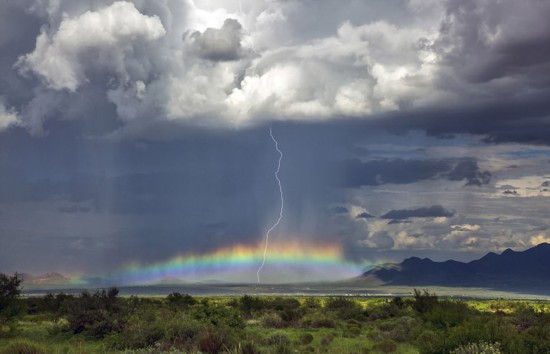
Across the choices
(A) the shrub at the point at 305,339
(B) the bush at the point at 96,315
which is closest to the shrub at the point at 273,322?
(A) the shrub at the point at 305,339

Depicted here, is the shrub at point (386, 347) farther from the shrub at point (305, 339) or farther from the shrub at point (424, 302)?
the shrub at point (424, 302)

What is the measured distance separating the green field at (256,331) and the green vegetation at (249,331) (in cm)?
6

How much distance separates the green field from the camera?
26797 millimetres

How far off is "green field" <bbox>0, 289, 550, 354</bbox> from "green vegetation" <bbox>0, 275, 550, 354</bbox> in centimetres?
6

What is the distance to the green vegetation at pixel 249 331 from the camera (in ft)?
87.9

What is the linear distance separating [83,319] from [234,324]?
12825mm

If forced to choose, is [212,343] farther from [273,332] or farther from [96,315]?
[96,315]

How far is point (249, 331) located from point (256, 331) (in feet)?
13.1

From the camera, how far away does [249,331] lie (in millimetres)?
43000

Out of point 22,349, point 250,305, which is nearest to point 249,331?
point 22,349

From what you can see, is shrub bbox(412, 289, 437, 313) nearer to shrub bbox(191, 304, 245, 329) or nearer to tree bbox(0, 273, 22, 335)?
shrub bbox(191, 304, 245, 329)

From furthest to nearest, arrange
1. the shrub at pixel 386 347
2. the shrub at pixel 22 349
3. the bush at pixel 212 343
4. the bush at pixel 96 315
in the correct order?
the bush at pixel 96 315, the shrub at pixel 386 347, the bush at pixel 212 343, the shrub at pixel 22 349

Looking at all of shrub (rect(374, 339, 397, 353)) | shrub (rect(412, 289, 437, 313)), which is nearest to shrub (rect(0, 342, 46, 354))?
shrub (rect(374, 339, 397, 353))

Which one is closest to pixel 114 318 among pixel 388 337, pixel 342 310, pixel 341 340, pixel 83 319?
pixel 83 319
